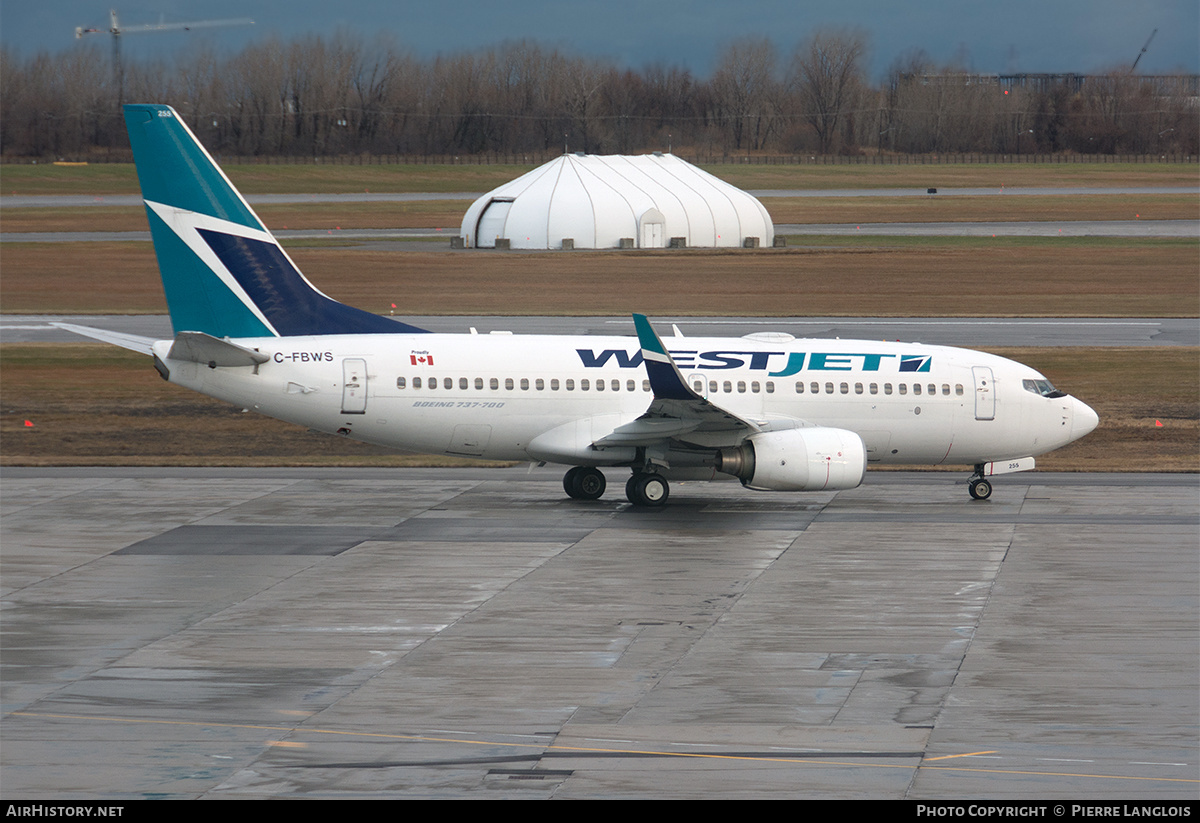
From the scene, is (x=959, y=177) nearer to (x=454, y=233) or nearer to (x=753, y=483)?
(x=454, y=233)

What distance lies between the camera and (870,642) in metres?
20.5

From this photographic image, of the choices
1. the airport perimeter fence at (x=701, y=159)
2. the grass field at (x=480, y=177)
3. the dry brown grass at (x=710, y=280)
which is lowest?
the dry brown grass at (x=710, y=280)

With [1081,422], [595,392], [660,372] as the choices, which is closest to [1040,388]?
[1081,422]

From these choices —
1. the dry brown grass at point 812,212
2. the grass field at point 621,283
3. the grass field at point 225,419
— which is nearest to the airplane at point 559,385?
the grass field at point 225,419

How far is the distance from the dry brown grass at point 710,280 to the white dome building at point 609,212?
137 inches

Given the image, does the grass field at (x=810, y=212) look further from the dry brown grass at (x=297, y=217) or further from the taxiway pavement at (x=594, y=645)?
the taxiway pavement at (x=594, y=645)

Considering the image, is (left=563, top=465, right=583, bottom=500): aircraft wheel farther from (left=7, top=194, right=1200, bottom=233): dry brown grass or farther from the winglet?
(left=7, top=194, right=1200, bottom=233): dry brown grass

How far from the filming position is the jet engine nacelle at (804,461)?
28969 mm

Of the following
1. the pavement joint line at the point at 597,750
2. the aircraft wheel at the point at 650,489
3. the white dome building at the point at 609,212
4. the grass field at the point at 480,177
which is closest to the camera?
the pavement joint line at the point at 597,750

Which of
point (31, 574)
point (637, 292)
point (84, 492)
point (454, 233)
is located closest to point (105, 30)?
point (454, 233)

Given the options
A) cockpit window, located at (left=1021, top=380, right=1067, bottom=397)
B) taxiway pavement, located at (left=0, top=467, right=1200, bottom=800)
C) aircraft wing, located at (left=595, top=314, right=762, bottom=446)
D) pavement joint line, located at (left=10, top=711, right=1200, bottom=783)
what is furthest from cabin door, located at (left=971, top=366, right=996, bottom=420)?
pavement joint line, located at (left=10, top=711, right=1200, bottom=783)

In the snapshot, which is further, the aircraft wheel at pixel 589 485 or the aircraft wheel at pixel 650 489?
the aircraft wheel at pixel 589 485

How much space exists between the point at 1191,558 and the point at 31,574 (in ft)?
69.5
